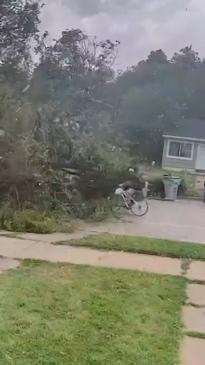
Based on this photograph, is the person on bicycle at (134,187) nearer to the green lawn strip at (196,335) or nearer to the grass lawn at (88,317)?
the grass lawn at (88,317)

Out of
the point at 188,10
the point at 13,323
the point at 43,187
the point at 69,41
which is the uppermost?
the point at 69,41

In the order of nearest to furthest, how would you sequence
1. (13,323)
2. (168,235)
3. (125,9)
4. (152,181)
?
(13,323) < (168,235) < (125,9) < (152,181)

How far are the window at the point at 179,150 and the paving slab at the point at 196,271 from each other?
24.4 metres

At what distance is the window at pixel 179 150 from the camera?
3027 cm

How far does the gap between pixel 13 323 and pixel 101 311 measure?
72 cm

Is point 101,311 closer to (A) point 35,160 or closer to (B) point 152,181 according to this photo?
(A) point 35,160

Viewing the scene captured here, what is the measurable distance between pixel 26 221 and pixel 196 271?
3.07 meters

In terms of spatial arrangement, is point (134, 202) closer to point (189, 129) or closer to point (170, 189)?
point (170, 189)

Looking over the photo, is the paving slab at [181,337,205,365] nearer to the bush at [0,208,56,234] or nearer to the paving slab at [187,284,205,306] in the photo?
the paving slab at [187,284,205,306]

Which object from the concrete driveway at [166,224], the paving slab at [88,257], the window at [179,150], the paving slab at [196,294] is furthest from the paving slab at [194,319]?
the window at [179,150]

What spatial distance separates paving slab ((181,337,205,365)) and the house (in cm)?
2629

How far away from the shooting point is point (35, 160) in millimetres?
9062

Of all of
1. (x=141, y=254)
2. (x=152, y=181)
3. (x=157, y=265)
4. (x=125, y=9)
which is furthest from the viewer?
(x=152, y=181)

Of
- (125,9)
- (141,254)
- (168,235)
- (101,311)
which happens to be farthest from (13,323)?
(125,9)
